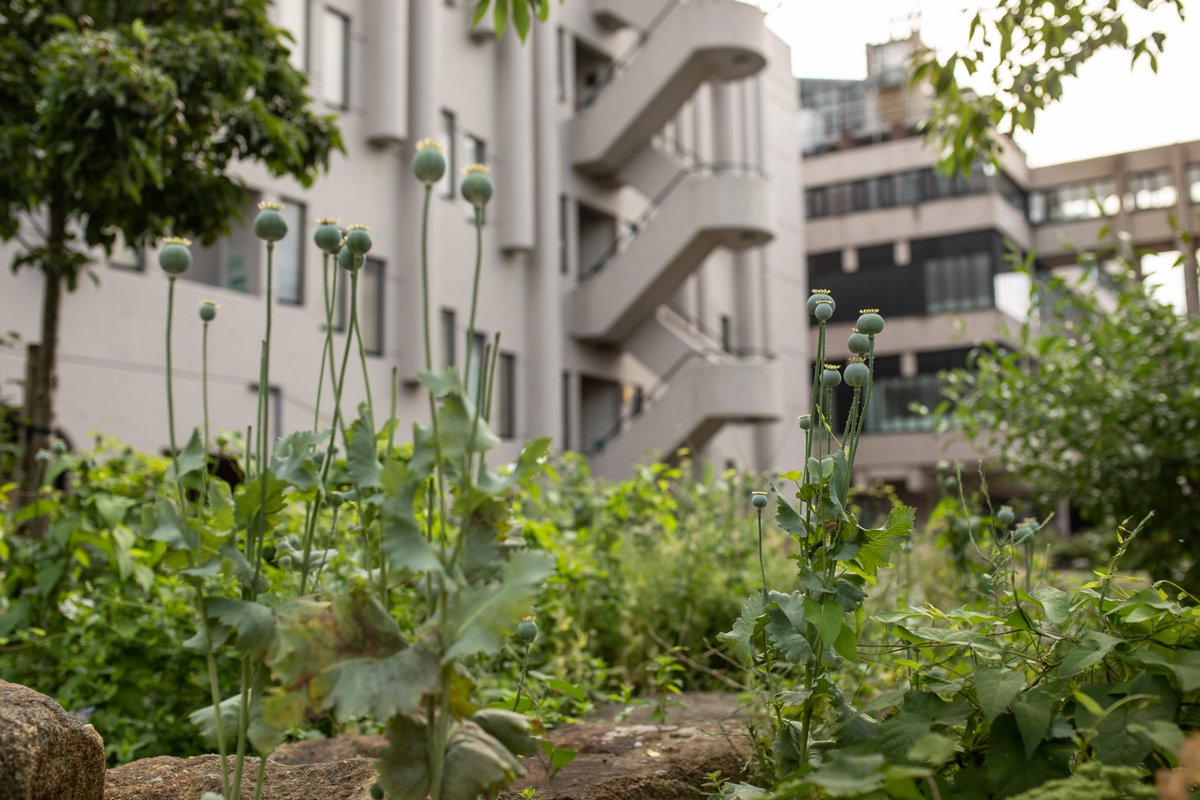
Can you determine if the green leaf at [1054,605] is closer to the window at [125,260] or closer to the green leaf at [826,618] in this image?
the green leaf at [826,618]

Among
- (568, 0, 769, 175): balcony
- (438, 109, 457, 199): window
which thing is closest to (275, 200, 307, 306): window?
(438, 109, 457, 199): window

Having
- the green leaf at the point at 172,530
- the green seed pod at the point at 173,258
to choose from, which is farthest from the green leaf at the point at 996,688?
the green seed pod at the point at 173,258

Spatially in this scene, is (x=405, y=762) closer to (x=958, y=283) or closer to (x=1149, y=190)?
(x=958, y=283)

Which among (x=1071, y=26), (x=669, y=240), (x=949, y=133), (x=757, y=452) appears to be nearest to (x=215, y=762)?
(x=1071, y=26)

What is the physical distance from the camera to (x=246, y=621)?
1550mm

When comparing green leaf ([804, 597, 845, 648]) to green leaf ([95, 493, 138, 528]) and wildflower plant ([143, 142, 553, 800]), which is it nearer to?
wildflower plant ([143, 142, 553, 800])

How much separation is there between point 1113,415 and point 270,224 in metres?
6.40

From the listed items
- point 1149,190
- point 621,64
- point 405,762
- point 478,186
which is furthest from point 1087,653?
point 1149,190

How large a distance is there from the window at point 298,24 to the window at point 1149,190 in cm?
3087

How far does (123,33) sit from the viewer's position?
692cm

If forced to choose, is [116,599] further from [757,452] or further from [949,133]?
[757,452]

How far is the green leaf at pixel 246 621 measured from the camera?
154 cm

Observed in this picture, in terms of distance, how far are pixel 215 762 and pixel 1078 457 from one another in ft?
21.5

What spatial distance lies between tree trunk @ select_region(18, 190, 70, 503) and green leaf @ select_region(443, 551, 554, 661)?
16.9 ft
